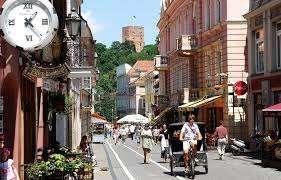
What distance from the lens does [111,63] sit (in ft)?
486

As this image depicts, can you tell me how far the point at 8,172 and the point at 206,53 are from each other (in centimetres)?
3465

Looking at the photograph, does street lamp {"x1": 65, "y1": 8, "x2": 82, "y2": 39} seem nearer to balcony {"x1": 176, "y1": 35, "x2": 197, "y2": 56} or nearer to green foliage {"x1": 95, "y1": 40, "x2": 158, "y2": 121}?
balcony {"x1": 176, "y1": 35, "x2": 197, "y2": 56}

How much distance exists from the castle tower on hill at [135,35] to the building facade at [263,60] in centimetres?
13933

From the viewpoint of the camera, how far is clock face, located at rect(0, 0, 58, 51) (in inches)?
414

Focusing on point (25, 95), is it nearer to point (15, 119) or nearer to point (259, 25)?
point (15, 119)

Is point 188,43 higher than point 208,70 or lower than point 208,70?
higher

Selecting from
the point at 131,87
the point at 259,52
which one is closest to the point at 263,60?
the point at 259,52

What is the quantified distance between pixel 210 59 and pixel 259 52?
30.5 ft

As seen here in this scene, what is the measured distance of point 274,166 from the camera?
24.7 m

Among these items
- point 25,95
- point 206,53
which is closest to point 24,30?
point 25,95

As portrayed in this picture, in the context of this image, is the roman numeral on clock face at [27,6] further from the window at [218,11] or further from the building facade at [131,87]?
the building facade at [131,87]

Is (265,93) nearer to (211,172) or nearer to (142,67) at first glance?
(211,172)

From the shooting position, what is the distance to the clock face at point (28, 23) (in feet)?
34.5

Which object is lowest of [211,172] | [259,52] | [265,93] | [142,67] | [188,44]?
[211,172]
